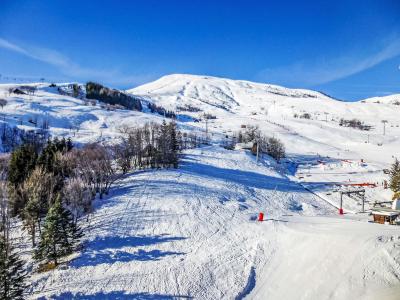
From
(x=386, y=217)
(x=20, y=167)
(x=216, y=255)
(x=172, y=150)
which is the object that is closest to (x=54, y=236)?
(x=216, y=255)

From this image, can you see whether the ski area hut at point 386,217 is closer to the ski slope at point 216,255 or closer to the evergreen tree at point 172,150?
the ski slope at point 216,255

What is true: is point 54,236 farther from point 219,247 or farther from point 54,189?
point 54,189

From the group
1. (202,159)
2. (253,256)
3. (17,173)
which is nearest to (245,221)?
(253,256)

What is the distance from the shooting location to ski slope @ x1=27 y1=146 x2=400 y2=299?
18422 millimetres

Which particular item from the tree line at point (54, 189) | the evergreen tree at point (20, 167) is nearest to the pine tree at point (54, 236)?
the tree line at point (54, 189)

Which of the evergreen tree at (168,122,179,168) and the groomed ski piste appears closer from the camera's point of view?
the groomed ski piste

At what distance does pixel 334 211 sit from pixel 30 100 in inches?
5718

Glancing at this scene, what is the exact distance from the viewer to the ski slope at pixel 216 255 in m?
18.4

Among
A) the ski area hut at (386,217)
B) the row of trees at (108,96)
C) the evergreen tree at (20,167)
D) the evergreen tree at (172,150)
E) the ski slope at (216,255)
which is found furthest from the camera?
the row of trees at (108,96)

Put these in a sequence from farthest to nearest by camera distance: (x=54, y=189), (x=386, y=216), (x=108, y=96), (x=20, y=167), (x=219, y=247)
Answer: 1. (x=108, y=96)
2. (x=20, y=167)
3. (x=54, y=189)
4. (x=386, y=216)
5. (x=219, y=247)

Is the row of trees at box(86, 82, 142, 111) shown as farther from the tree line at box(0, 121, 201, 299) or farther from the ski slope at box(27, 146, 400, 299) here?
the ski slope at box(27, 146, 400, 299)

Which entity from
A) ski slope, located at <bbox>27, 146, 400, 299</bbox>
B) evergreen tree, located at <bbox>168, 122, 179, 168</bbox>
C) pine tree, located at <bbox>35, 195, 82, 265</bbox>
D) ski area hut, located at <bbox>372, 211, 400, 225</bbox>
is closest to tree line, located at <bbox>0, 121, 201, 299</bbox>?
pine tree, located at <bbox>35, 195, 82, 265</bbox>

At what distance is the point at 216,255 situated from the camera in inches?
898

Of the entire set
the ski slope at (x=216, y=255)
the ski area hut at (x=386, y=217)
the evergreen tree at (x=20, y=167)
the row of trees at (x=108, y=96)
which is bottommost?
the ski slope at (x=216, y=255)
